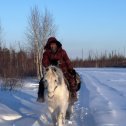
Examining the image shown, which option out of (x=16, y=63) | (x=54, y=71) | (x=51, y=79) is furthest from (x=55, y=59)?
(x=16, y=63)

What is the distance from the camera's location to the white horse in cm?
815

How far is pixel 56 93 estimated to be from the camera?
846cm

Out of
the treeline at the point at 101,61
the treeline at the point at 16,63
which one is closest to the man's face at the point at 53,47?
the treeline at the point at 16,63

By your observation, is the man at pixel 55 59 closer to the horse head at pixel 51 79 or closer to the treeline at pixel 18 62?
the horse head at pixel 51 79

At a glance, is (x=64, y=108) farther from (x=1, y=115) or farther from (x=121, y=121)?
(x=1, y=115)

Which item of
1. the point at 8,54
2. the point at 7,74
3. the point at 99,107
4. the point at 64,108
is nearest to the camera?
the point at 64,108

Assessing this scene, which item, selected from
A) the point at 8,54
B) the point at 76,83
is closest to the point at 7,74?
the point at 8,54

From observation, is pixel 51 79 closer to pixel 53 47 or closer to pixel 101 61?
pixel 53 47

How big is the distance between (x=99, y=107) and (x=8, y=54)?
2438 centimetres

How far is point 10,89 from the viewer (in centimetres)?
2083

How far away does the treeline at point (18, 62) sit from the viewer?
30.8m

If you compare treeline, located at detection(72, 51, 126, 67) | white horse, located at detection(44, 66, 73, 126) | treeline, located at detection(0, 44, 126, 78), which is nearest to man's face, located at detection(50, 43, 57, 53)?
white horse, located at detection(44, 66, 73, 126)

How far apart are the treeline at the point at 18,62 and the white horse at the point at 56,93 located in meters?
17.7

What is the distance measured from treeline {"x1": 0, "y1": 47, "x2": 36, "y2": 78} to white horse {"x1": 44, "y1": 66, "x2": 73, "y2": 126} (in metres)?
17.7
